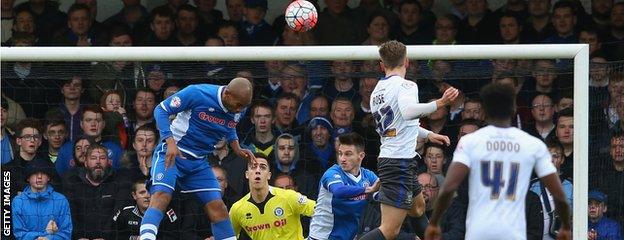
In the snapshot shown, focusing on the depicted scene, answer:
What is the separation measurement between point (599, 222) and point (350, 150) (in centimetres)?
212

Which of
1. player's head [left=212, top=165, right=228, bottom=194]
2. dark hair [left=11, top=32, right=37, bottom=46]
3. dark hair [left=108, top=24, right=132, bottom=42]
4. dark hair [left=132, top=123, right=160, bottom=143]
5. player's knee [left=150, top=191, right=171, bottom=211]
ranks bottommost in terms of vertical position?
player's knee [left=150, top=191, right=171, bottom=211]

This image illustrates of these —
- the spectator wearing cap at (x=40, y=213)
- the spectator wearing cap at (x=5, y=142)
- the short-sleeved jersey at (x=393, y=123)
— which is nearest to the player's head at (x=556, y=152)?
the short-sleeved jersey at (x=393, y=123)

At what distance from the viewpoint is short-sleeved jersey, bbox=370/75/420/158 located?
35.5ft

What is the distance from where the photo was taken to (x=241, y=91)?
11.3m

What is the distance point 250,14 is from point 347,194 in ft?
12.8

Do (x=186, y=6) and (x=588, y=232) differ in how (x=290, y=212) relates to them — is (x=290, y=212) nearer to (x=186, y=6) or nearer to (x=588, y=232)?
(x=588, y=232)

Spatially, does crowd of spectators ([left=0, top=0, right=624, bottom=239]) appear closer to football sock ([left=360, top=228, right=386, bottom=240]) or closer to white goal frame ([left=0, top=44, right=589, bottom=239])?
white goal frame ([left=0, top=44, right=589, bottom=239])

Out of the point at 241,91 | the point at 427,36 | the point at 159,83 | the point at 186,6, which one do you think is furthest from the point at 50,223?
the point at 427,36

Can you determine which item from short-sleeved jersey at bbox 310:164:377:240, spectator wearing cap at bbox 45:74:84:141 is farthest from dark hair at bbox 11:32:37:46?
short-sleeved jersey at bbox 310:164:377:240

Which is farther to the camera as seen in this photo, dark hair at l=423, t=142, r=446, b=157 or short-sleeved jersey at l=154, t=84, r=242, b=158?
dark hair at l=423, t=142, r=446, b=157

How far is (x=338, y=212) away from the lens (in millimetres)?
12086

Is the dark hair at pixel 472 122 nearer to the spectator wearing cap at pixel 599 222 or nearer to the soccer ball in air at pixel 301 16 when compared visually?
the spectator wearing cap at pixel 599 222

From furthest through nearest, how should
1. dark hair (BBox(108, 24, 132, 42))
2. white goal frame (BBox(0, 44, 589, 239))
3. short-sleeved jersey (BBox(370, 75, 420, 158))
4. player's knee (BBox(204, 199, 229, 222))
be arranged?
dark hair (BBox(108, 24, 132, 42)), white goal frame (BBox(0, 44, 589, 239)), player's knee (BBox(204, 199, 229, 222)), short-sleeved jersey (BBox(370, 75, 420, 158))

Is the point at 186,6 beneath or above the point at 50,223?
above
